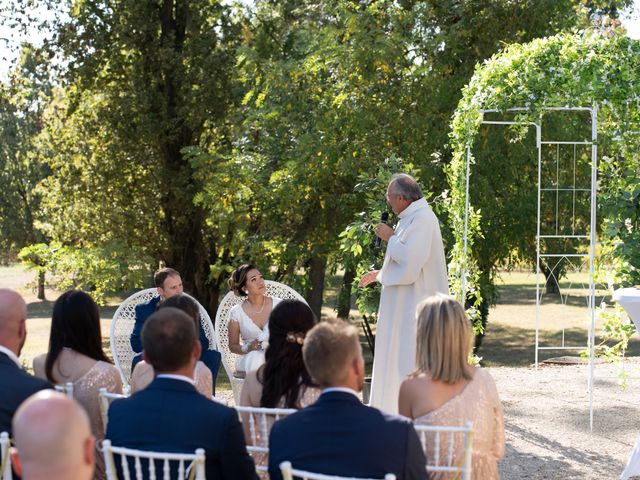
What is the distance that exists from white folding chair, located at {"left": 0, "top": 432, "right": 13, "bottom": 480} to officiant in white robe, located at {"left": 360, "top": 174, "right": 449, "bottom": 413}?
328 centimetres

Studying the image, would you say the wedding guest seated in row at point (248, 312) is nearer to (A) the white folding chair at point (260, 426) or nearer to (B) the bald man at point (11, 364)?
(A) the white folding chair at point (260, 426)

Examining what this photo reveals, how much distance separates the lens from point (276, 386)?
3.60 metres

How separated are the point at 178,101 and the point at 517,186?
6.36m

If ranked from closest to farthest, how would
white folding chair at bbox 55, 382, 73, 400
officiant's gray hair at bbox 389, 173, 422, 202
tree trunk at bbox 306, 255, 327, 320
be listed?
1. white folding chair at bbox 55, 382, 73, 400
2. officiant's gray hair at bbox 389, 173, 422, 202
3. tree trunk at bbox 306, 255, 327, 320

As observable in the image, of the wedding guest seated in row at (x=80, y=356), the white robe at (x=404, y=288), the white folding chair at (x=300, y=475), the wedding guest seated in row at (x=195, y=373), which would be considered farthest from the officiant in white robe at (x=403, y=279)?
the white folding chair at (x=300, y=475)

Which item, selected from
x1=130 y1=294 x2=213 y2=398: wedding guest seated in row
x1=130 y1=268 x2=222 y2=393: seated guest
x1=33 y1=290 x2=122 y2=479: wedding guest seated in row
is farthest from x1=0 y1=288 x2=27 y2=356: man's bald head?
x1=130 y1=268 x2=222 y2=393: seated guest

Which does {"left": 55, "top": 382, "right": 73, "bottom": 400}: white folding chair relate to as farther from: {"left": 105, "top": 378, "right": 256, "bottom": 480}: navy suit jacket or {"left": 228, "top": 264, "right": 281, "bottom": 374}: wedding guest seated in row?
{"left": 228, "top": 264, "right": 281, "bottom": 374}: wedding guest seated in row

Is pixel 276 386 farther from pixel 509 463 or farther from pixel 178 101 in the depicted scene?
pixel 178 101

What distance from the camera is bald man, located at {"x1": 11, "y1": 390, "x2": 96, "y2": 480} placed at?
1.91 meters

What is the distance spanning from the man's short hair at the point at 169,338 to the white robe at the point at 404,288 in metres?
3.20

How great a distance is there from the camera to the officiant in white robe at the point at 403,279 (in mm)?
6105

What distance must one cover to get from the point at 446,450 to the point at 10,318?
170 centimetres

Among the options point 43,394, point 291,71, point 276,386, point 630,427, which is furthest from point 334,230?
point 43,394

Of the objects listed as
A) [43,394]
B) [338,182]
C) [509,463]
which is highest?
[338,182]
